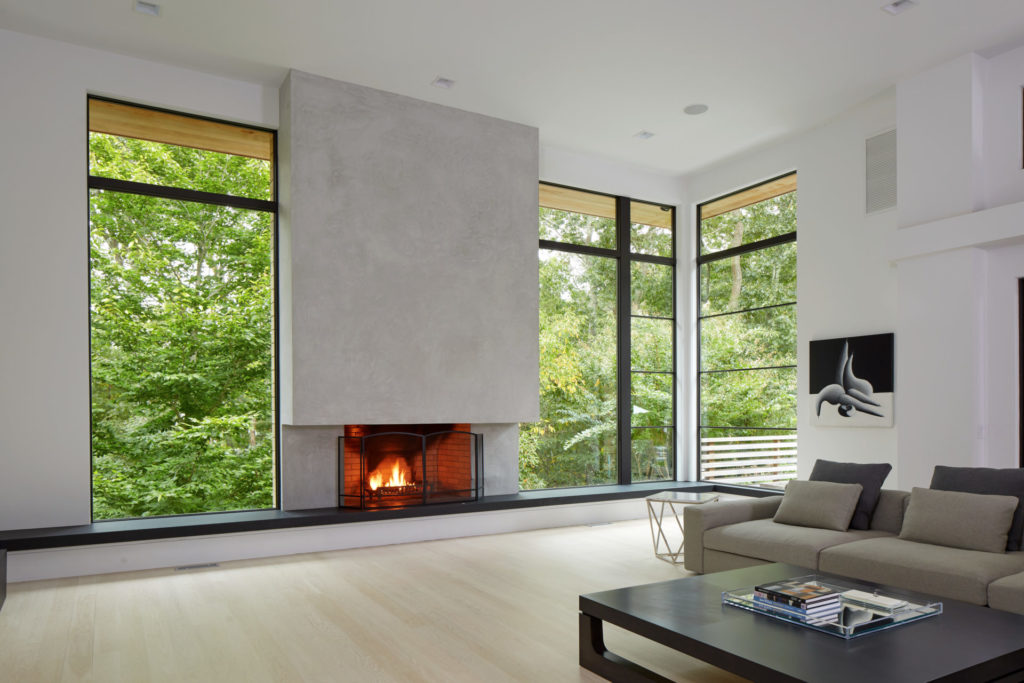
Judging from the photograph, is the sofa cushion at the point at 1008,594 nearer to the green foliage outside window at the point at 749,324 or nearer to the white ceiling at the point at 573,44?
the white ceiling at the point at 573,44

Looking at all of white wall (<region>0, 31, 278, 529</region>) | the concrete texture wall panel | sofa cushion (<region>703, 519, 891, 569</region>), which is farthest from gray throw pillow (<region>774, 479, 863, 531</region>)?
white wall (<region>0, 31, 278, 529</region>)

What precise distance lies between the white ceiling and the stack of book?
368cm

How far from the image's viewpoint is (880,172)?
6301mm

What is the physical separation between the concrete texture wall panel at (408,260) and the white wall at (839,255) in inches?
102

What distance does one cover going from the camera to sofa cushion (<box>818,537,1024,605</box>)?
11.2ft

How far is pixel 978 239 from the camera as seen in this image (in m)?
5.23

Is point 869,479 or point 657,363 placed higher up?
point 657,363

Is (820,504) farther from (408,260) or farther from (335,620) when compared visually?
(408,260)

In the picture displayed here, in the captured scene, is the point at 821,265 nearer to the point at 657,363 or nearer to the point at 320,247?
the point at 657,363

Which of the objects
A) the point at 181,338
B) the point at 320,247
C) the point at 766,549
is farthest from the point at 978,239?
the point at 181,338

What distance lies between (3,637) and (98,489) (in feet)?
17.0

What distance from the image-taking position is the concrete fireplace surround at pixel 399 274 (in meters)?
5.85

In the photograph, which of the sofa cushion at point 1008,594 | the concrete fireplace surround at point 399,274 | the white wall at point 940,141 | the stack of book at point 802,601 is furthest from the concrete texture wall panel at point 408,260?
the sofa cushion at point 1008,594

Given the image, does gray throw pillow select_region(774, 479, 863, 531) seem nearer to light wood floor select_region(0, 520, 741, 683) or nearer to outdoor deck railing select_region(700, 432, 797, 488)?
light wood floor select_region(0, 520, 741, 683)
